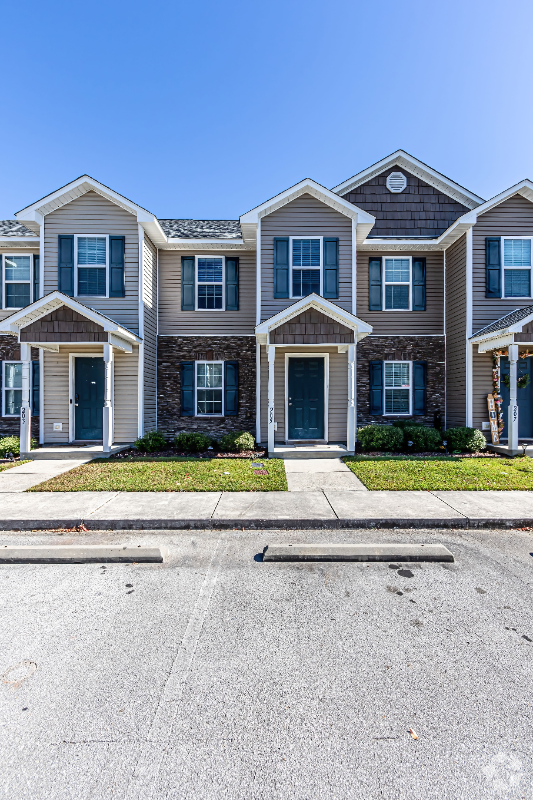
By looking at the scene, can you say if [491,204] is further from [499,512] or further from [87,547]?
[87,547]

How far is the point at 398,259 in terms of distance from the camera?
12.7 meters

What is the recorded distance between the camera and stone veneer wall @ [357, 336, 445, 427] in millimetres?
12648

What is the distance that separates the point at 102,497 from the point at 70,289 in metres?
7.32

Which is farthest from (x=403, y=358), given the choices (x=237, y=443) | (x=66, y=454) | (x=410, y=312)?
(x=66, y=454)

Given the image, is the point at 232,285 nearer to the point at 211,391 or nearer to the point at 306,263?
the point at 306,263

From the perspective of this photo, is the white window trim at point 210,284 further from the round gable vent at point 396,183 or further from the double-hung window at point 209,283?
the round gable vent at point 396,183

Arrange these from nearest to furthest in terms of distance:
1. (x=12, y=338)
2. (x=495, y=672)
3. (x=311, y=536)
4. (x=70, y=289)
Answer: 1. (x=495, y=672)
2. (x=311, y=536)
3. (x=70, y=289)
4. (x=12, y=338)

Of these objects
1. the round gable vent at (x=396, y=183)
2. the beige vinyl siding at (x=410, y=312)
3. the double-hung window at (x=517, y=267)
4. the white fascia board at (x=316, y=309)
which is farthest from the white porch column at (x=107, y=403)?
the double-hung window at (x=517, y=267)

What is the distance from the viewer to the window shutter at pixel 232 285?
12.4m

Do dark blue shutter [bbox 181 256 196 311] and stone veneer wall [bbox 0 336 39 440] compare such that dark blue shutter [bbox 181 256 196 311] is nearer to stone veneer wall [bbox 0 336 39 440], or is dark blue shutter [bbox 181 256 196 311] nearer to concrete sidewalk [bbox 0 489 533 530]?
stone veneer wall [bbox 0 336 39 440]

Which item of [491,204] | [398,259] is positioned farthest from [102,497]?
[491,204]

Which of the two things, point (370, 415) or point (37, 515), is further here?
point (370, 415)

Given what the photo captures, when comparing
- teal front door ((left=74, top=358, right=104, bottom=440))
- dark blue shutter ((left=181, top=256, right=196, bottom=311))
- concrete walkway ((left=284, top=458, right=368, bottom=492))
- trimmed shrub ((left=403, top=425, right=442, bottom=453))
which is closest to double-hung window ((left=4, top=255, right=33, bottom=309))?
teal front door ((left=74, top=358, right=104, bottom=440))

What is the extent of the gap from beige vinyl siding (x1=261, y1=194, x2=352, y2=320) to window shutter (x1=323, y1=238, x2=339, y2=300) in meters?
0.12
